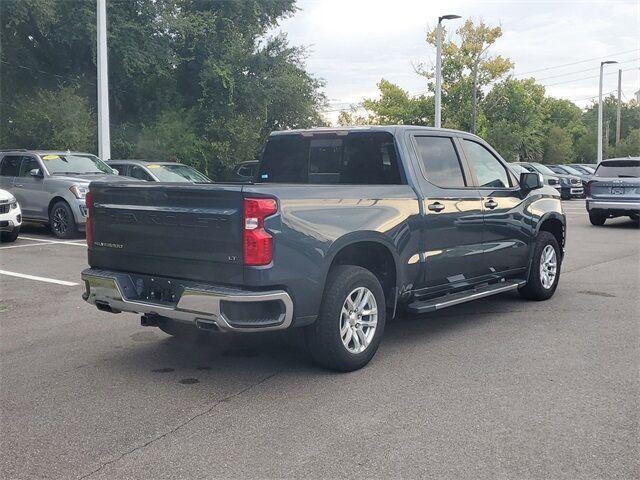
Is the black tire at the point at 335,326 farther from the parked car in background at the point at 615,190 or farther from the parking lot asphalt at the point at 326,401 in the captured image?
the parked car in background at the point at 615,190

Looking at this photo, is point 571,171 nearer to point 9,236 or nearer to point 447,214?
point 9,236

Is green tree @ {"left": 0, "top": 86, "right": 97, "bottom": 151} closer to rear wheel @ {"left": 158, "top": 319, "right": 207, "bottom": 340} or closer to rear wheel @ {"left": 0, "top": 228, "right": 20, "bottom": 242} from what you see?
rear wheel @ {"left": 0, "top": 228, "right": 20, "bottom": 242}

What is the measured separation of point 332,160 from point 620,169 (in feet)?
40.9

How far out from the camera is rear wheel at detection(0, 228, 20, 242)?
12.9 metres

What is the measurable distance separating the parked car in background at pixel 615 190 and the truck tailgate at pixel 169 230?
1388cm

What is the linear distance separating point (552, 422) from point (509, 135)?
3979 centimetres

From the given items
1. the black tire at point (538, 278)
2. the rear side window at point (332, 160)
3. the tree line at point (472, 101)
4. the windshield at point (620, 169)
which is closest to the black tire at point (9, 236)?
the rear side window at point (332, 160)

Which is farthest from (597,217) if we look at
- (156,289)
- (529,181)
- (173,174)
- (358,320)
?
(156,289)

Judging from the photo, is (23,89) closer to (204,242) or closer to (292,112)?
(292,112)

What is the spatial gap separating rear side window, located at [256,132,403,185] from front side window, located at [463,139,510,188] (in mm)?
1122

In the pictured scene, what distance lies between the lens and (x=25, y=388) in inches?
195

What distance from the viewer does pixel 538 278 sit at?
7.78m

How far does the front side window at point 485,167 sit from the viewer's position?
6.93 m

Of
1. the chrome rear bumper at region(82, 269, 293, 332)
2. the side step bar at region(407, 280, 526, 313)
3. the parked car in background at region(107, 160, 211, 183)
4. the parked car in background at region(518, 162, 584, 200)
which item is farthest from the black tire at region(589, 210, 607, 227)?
the chrome rear bumper at region(82, 269, 293, 332)
